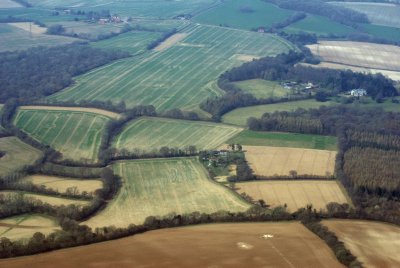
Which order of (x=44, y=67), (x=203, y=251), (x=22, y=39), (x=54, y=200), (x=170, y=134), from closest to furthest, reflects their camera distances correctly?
(x=203, y=251) < (x=54, y=200) < (x=170, y=134) < (x=44, y=67) < (x=22, y=39)

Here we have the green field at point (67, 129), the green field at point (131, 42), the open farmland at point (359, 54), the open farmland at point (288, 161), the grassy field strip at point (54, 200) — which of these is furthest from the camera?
the green field at point (131, 42)

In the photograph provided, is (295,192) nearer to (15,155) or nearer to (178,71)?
(15,155)

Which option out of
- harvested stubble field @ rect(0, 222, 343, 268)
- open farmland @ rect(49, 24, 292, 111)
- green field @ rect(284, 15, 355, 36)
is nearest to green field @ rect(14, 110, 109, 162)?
open farmland @ rect(49, 24, 292, 111)

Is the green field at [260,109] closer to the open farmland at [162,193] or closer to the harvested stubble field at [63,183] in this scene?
the open farmland at [162,193]

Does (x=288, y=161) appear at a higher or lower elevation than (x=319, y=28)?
lower

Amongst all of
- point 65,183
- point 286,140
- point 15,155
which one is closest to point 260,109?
point 286,140

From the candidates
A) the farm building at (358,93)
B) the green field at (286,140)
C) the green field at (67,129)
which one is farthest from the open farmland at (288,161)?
the farm building at (358,93)

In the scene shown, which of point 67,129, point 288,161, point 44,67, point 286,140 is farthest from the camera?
point 44,67
